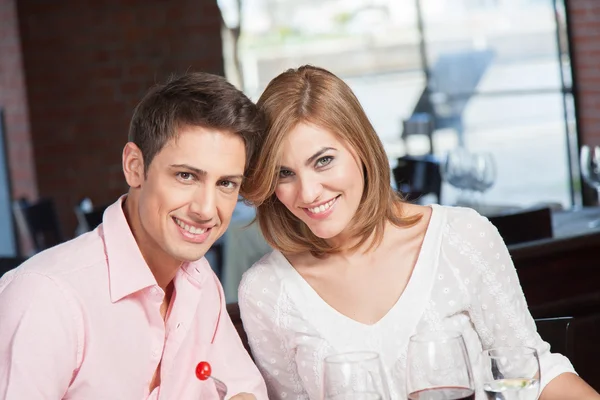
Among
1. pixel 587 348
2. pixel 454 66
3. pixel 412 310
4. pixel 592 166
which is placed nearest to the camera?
pixel 412 310

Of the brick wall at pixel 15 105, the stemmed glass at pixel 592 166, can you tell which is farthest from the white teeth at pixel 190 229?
the brick wall at pixel 15 105

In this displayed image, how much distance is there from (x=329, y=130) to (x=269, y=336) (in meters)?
0.49

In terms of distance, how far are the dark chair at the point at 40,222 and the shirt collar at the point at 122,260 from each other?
9.83ft

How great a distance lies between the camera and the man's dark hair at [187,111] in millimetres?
1765

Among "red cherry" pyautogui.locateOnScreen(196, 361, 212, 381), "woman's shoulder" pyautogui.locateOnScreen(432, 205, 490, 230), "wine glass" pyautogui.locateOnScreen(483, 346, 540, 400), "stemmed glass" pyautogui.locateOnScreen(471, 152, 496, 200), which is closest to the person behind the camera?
"wine glass" pyautogui.locateOnScreen(483, 346, 540, 400)

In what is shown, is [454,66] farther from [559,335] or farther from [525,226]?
[559,335]

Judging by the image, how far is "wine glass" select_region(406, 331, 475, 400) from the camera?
1.31 meters

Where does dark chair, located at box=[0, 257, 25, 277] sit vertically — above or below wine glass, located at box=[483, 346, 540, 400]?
below

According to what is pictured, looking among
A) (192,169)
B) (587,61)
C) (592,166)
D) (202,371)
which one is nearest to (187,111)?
(192,169)

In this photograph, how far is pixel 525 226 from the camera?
10.3ft

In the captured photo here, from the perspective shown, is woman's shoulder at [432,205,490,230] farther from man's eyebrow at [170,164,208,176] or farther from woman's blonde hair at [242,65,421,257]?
man's eyebrow at [170,164,208,176]

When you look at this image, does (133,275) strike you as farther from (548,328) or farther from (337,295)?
(548,328)

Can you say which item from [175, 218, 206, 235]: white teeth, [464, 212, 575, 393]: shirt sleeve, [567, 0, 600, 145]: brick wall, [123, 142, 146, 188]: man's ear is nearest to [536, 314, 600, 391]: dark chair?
[464, 212, 575, 393]: shirt sleeve

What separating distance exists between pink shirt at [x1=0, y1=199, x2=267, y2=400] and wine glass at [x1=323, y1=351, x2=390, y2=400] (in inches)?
22.6
